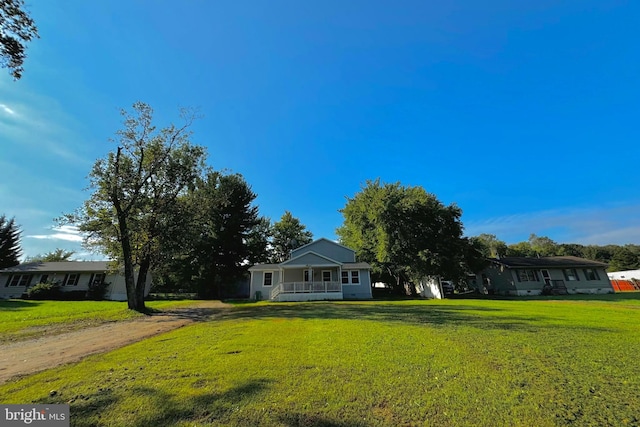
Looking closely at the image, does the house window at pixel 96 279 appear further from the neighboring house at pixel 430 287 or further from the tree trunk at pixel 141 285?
the neighboring house at pixel 430 287

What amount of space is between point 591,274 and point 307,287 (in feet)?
101

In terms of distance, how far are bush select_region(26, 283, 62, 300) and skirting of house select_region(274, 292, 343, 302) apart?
2287cm

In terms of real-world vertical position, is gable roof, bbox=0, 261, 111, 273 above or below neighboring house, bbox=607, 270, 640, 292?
above

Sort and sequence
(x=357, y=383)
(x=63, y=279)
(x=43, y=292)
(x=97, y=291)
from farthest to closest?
(x=63, y=279)
(x=97, y=291)
(x=43, y=292)
(x=357, y=383)

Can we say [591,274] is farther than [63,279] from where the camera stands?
Yes

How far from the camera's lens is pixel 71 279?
2914cm

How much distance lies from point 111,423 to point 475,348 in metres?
6.44

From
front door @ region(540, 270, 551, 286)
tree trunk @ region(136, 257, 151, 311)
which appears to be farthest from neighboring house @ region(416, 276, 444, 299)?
tree trunk @ region(136, 257, 151, 311)

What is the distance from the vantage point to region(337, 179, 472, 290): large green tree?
83.1ft

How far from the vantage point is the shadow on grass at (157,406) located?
3105 mm

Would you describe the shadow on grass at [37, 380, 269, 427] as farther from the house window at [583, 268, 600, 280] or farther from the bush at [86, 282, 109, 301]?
the house window at [583, 268, 600, 280]

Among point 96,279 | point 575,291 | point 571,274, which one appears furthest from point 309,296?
point 571,274

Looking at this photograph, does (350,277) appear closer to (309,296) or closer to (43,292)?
(309,296)

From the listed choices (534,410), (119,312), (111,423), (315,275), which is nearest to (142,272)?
(119,312)
